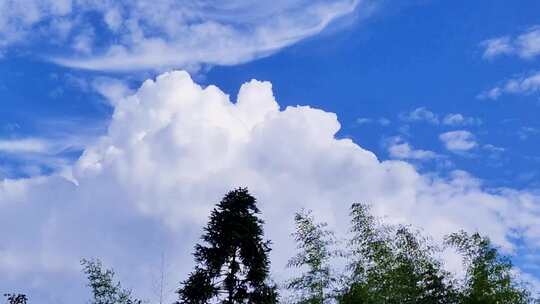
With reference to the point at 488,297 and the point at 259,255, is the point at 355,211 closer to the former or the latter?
the point at 259,255

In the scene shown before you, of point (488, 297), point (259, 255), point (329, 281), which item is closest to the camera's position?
point (329, 281)

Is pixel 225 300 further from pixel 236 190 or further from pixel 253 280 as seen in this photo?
pixel 236 190

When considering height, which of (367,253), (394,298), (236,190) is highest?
(236,190)

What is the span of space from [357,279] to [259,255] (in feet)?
15.2

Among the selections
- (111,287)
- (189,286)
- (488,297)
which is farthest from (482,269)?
(111,287)

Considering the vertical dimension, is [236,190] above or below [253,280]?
above

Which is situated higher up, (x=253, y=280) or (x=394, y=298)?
(x=253, y=280)

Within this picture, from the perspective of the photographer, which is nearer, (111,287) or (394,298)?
(394,298)

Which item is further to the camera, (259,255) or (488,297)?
(488,297)

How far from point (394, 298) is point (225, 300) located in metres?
7.33

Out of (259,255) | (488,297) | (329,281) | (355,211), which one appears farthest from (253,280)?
(488,297)

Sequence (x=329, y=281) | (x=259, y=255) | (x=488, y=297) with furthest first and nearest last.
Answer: (x=488, y=297), (x=259, y=255), (x=329, y=281)

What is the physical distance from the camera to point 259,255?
31.5 m

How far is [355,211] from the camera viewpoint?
30297mm
